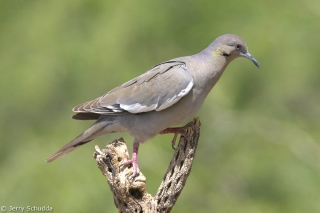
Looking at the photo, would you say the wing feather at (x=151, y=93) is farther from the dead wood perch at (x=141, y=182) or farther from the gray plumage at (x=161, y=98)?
the dead wood perch at (x=141, y=182)

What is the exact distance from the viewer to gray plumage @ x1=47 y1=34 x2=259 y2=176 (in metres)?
6.41

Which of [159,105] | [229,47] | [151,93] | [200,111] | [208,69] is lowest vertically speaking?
[159,105]

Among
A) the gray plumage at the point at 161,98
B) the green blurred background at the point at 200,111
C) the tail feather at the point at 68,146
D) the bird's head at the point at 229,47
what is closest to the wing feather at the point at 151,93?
the gray plumage at the point at 161,98

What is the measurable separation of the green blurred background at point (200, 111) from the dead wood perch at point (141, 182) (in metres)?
3.53

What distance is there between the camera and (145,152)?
10.4 meters

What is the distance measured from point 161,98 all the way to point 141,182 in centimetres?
108

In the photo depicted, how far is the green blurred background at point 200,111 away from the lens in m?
10.2

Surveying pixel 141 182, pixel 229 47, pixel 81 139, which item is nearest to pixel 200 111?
pixel 229 47

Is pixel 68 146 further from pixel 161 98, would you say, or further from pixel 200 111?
pixel 200 111

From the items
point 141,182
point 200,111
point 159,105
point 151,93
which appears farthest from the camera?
point 200,111

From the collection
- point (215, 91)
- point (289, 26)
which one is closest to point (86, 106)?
point (215, 91)

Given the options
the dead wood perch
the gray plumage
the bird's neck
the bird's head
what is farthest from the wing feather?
the dead wood perch

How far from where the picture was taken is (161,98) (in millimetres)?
6488

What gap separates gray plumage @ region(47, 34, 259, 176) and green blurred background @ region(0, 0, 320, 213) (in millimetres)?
2996
